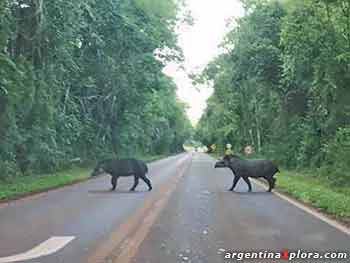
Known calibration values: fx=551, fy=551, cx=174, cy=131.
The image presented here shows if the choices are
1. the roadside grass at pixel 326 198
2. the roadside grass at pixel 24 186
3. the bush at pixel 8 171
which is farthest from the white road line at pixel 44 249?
the bush at pixel 8 171

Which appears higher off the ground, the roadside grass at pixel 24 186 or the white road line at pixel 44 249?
the roadside grass at pixel 24 186

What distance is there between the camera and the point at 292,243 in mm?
8789

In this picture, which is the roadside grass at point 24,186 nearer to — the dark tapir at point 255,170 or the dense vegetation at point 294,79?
the dark tapir at point 255,170

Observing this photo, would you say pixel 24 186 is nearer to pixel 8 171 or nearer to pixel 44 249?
pixel 8 171

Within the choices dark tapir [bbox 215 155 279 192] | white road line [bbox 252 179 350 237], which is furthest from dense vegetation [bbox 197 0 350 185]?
white road line [bbox 252 179 350 237]

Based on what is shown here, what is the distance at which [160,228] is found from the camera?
10.5 m

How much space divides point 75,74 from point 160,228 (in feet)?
78.9

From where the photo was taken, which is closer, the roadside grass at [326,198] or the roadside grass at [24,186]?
the roadside grass at [326,198]

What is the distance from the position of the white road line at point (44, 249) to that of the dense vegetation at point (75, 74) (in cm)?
1185

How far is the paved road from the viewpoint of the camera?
8.19m

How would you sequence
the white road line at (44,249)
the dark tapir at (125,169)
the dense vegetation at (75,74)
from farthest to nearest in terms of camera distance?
the dense vegetation at (75,74), the dark tapir at (125,169), the white road line at (44,249)

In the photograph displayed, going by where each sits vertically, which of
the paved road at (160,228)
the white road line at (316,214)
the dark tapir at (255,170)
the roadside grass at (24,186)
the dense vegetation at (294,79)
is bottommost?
the white road line at (316,214)

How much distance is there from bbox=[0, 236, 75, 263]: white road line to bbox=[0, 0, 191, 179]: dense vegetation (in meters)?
11.8

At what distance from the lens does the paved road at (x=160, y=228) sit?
8188mm
